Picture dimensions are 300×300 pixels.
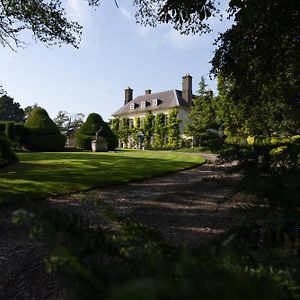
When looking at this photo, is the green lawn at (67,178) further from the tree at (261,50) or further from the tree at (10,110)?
the tree at (10,110)

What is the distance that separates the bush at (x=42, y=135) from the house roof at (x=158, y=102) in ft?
82.9

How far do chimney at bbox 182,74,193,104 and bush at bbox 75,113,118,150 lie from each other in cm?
2081

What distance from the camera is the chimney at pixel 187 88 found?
52.9 metres

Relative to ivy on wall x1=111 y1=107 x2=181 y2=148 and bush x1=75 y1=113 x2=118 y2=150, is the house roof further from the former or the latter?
bush x1=75 y1=113 x2=118 y2=150

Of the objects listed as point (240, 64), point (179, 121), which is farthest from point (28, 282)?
point (179, 121)

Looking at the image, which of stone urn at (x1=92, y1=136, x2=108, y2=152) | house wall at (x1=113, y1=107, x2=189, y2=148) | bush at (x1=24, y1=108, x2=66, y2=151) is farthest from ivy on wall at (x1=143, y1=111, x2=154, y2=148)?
bush at (x1=24, y1=108, x2=66, y2=151)

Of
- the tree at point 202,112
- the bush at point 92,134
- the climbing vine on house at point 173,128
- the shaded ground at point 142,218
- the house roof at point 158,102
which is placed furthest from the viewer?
the house roof at point 158,102

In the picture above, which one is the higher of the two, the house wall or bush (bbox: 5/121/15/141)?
the house wall

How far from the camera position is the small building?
5319 cm

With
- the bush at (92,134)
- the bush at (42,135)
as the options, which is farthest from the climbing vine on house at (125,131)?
the bush at (42,135)

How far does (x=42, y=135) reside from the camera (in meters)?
31.7

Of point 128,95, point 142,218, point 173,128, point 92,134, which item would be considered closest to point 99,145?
point 92,134

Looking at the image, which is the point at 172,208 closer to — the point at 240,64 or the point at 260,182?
the point at 240,64

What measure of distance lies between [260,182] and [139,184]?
10.3 m
